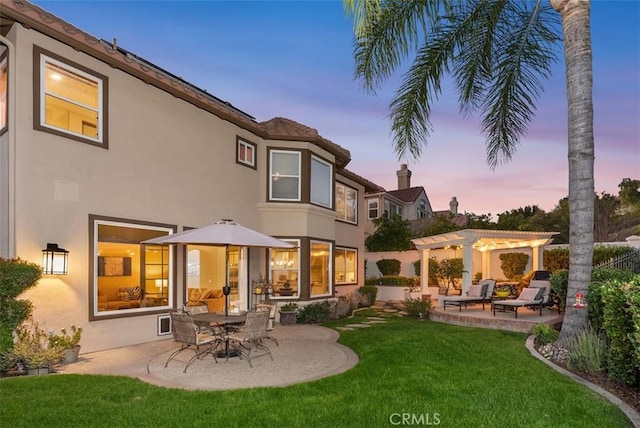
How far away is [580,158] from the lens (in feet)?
27.3

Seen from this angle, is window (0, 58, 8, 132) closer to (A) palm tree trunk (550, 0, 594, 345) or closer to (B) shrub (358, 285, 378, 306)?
(A) palm tree trunk (550, 0, 594, 345)

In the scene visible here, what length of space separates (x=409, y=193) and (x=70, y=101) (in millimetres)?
30917

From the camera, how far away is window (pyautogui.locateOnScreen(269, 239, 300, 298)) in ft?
48.8

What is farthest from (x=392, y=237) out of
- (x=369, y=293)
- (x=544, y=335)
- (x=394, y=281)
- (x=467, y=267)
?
(x=544, y=335)

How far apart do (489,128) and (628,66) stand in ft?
22.5

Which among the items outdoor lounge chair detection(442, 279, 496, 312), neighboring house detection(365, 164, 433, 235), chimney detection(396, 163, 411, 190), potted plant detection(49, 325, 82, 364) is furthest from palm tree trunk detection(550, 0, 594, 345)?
chimney detection(396, 163, 411, 190)

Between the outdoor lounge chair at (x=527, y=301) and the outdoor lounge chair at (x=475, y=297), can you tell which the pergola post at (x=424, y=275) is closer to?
the outdoor lounge chair at (x=475, y=297)

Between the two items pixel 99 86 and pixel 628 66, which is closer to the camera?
pixel 99 86

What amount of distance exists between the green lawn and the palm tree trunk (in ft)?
6.09

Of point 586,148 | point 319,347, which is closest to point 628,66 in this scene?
point 586,148

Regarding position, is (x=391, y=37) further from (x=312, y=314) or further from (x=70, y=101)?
(x=312, y=314)

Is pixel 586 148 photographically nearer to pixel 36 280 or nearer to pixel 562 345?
pixel 562 345

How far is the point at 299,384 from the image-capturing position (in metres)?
6.68

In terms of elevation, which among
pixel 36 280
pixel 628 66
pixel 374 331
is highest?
pixel 628 66
